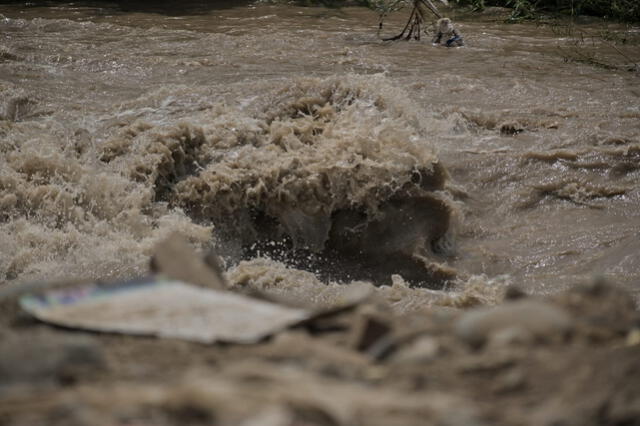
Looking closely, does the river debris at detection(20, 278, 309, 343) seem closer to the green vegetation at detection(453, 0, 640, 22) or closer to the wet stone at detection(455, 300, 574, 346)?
the wet stone at detection(455, 300, 574, 346)

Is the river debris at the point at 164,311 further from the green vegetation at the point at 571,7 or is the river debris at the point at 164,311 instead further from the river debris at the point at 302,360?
the green vegetation at the point at 571,7

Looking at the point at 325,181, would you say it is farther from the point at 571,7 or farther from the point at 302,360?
the point at 571,7

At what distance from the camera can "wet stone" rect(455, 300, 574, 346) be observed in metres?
1.84

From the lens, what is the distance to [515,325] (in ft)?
6.08

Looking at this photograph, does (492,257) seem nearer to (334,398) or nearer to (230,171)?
(230,171)

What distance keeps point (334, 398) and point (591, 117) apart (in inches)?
263

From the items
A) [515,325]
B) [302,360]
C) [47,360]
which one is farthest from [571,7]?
[47,360]

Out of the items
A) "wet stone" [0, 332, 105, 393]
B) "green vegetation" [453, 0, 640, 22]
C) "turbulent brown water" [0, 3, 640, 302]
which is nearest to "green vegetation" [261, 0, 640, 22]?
"green vegetation" [453, 0, 640, 22]

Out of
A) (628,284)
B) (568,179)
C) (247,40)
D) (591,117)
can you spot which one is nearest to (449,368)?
(628,284)

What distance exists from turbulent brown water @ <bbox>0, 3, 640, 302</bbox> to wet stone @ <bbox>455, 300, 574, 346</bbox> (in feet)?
11.5

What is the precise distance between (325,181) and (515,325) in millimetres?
4235

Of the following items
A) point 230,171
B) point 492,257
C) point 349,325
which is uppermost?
point 349,325

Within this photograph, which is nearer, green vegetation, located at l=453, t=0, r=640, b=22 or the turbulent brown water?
the turbulent brown water

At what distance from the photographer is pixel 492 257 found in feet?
19.3
